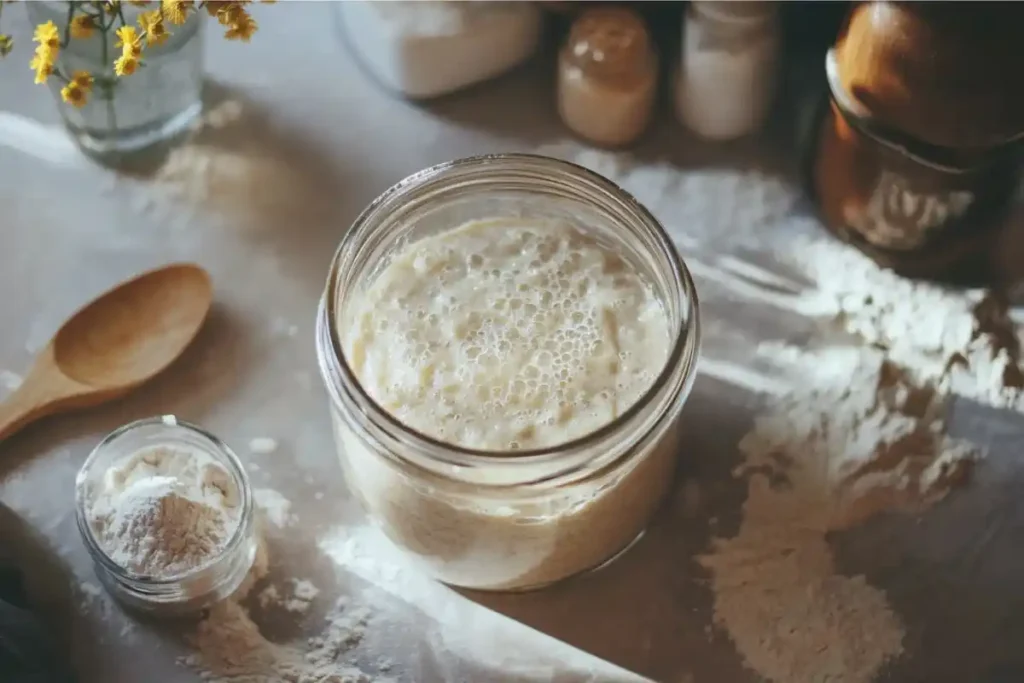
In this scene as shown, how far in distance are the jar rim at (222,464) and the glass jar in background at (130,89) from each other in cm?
22

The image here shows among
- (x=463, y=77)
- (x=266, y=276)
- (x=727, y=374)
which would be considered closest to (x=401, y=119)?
(x=463, y=77)

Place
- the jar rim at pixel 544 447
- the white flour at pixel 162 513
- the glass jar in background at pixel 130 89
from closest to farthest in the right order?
the jar rim at pixel 544 447, the white flour at pixel 162 513, the glass jar in background at pixel 130 89

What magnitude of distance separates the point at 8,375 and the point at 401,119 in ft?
1.05

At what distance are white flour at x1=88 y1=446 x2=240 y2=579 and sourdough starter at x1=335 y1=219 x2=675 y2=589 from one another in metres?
0.08

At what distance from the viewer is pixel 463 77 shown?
893mm

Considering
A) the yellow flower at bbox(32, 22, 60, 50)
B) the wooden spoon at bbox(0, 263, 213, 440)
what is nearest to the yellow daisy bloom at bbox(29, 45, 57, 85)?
the yellow flower at bbox(32, 22, 60, 50)

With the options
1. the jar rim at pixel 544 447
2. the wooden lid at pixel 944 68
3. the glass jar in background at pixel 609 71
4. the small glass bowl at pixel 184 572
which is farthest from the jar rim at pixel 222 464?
the wooden lid at pixel 944 68

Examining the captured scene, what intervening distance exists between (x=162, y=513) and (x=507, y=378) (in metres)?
0.21

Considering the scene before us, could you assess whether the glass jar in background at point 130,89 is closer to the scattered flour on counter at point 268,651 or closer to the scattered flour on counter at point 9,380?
the scattered flour on counter at point 9,380

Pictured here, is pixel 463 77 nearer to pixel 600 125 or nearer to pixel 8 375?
pixel 600 125

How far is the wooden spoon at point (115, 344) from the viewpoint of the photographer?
76 centimetres

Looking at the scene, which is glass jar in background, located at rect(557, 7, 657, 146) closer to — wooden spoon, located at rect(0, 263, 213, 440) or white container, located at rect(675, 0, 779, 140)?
white container, located at rect(675, 0, 779, 140)

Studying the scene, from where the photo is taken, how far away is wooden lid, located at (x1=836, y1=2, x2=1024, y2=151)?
700mm

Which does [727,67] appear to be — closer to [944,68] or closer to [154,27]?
[944,68]
